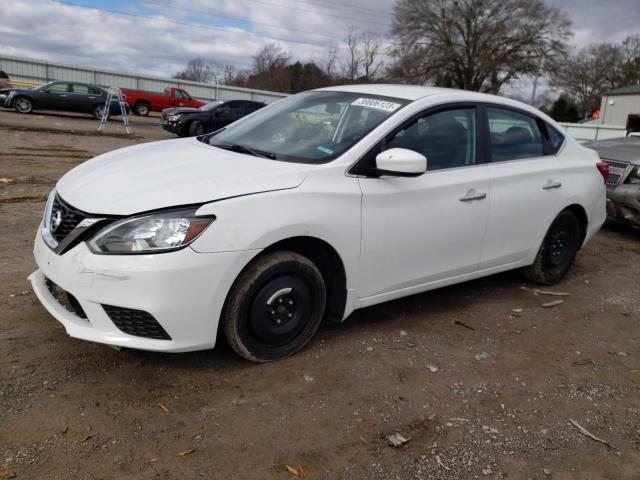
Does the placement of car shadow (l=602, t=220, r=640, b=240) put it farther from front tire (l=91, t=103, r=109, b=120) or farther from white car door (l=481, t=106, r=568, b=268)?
front tire (l=91, t=103, r=109, b=120)

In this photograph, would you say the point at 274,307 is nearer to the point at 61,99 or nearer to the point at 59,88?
the point at 61,99

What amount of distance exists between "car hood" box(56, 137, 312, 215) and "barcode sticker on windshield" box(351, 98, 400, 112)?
823 mm

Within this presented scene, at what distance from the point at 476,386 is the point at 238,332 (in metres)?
1.43

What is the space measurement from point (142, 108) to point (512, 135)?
88.0 feet

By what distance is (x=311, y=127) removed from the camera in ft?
12.9

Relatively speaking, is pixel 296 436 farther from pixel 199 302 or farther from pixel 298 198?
pixel 298 198

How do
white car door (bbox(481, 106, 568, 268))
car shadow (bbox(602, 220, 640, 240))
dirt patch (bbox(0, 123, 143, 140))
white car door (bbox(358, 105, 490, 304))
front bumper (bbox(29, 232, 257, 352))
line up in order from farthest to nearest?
dirt patch (bbox(0, 123, 143, 140)), car shadow (bbox(602, 220, 640, 240)), white car door (bbox(481, 106, 568, 268)), white car door (bbox(358, 105, 490, 304)), front bumper (bbox(29, 232, 257, 352))

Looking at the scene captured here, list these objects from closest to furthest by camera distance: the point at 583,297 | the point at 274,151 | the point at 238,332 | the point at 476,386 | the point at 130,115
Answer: the point at 238,332 < the point at 476,386 < the point at 274,151 < the point at 583,297 < the point at 130,115

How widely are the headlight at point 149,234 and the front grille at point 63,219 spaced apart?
220mm

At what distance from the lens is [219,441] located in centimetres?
264

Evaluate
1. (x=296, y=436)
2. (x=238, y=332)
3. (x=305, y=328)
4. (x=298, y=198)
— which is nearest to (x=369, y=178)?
(x=298, y=198)

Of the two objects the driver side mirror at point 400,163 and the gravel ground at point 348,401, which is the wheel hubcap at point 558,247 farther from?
the driver side mirror at point 400,163

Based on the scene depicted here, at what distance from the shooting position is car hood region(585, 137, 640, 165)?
7571 mm

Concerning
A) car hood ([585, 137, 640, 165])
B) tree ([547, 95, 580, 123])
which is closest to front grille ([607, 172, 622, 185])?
car hood ([585, 137, 640, 165])
